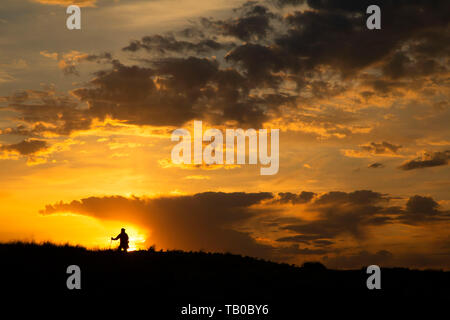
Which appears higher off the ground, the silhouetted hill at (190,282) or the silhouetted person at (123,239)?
the silhouetted person at (123,239)

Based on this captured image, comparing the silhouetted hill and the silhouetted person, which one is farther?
the silhouetted person

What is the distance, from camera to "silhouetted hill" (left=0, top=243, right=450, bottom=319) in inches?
1077

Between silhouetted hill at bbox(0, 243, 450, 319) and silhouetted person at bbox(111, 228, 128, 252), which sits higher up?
silhouetted person at bbox(111, 228, 128, 252)

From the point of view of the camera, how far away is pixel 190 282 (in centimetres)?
3034

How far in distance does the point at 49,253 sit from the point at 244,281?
1301cm

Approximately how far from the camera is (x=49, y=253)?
117 feet

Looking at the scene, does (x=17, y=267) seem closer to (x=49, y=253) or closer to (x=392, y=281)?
(x=49, y=253)

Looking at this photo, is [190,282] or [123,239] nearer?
[190,282]

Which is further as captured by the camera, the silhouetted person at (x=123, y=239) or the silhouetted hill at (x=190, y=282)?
the silhouetted person at (x=123, y=239)

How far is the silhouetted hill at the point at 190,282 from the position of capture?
27359 mm

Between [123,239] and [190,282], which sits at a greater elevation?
[123,239]
